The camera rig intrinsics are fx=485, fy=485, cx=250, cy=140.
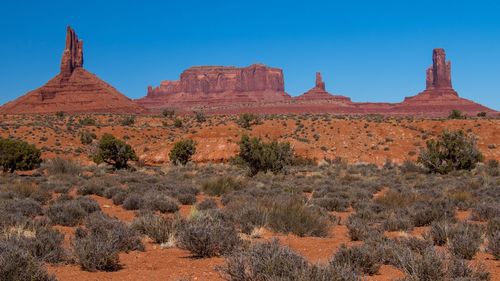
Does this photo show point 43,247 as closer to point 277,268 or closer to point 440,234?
point 277,268

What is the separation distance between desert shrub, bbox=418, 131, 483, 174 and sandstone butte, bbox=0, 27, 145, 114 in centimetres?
9274

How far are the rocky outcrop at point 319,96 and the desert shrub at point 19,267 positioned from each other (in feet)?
526

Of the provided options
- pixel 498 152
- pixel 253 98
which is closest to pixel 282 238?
pixel 498 152

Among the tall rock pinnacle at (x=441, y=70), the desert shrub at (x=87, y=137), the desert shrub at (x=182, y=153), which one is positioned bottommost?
the desert shrub at (x=182, y=153)

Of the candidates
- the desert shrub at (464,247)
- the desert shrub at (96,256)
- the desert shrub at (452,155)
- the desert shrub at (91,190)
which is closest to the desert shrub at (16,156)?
the desert shrub at (91,190)

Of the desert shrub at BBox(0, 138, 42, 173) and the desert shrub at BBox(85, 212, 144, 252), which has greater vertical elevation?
the desert shrub at BBox(0, 138, 42, 173)

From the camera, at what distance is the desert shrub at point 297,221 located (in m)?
10.9

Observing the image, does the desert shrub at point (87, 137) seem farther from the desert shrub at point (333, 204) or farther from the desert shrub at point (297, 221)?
the desert shrub at point (297, 221)

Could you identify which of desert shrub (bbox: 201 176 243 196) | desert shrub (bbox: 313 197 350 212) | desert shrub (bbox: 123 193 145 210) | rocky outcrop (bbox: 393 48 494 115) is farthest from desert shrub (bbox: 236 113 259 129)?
rocky outcrop (bbox: 393 48 494 115)

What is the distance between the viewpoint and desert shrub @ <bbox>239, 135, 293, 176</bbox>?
3075 cm

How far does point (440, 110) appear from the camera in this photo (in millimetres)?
141750

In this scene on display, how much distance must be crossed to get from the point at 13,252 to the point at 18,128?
224 feet

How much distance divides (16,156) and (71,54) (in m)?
115

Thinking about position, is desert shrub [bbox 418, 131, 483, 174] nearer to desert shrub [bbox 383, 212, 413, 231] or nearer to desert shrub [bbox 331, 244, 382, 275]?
desert shrub [bbox 383, 212, 413, 231]
